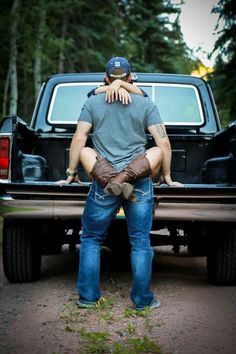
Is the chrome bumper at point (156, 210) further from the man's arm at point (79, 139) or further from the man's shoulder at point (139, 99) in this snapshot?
the man's shoulder at point (139, 99)

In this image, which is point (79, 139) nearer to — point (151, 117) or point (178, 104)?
point (151, 117)

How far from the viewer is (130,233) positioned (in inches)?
167

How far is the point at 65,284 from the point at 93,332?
5.47 feet

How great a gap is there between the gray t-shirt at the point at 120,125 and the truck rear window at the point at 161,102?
199cm

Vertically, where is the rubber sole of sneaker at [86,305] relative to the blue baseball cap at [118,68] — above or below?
below

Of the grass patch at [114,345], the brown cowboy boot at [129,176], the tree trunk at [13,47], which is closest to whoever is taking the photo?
the grass patch at [114,345]

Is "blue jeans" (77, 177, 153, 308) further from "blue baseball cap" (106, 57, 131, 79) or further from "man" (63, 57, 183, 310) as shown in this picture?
"blue baseball cap" (106, 57, 131, 79)

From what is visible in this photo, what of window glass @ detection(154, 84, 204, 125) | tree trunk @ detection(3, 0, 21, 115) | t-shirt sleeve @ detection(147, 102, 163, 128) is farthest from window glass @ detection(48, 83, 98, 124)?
tree trunk @ detection(3, 0, 21, 115)

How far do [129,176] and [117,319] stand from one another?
3.54 ft

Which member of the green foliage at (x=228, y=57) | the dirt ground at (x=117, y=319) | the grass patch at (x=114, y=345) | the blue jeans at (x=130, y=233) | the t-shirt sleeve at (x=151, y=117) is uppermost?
the green foliage at (x=228, y=57)

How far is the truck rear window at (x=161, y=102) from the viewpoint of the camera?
20.7 feet

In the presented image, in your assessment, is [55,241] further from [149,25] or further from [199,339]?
[149,25]

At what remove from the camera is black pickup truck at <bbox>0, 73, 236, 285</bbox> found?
4504mm

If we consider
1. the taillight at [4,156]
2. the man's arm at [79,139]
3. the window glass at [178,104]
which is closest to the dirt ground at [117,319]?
the taillight at [4,156]
